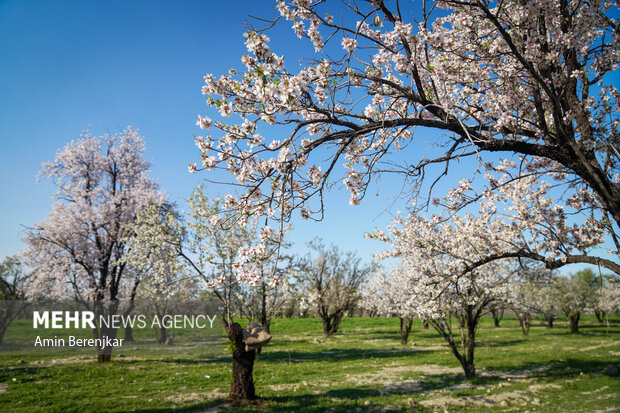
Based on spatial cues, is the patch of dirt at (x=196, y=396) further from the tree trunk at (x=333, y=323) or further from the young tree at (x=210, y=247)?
the tree trunk at (x=333, y=323)

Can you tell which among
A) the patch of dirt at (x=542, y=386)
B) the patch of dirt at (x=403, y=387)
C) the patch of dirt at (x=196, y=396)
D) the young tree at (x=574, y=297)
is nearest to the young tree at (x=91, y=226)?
the patch of dirt at (x=196, y=396)

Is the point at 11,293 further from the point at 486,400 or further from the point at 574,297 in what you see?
the point at 574,297

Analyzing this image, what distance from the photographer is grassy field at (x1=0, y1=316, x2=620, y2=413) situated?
8.63m

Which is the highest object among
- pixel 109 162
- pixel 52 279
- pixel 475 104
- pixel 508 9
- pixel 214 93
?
pixel 109 162

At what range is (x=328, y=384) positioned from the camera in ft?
36.4

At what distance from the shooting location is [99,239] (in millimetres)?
16000

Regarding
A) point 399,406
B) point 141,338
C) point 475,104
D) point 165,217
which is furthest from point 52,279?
point 475,104

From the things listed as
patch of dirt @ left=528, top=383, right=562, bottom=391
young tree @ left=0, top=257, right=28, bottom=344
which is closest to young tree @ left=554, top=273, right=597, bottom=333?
patch of dirt @ left=528, top=383, right=562, bottom=391

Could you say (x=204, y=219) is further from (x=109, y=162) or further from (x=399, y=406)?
(x=399, y=406)

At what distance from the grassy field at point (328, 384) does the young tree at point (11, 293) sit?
5708 millimetres

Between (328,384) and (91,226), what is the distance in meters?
12.1

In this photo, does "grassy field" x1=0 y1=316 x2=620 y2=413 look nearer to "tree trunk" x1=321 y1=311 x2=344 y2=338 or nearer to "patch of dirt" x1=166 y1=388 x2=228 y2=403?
"patch of dirt" x1=166 y1=388 x2=228 y2=403

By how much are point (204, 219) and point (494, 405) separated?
1066 cm

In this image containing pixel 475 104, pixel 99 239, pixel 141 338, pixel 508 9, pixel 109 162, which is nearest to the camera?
pixel 508 9
